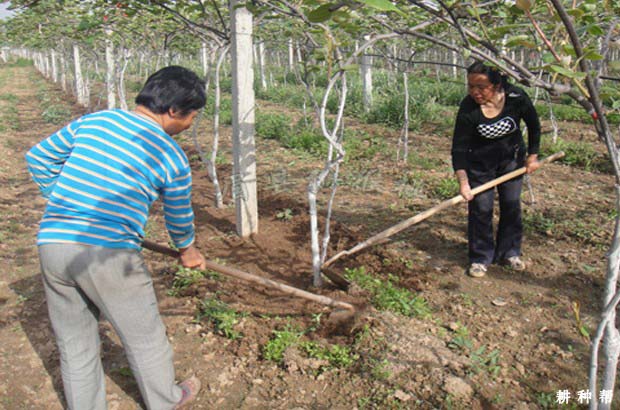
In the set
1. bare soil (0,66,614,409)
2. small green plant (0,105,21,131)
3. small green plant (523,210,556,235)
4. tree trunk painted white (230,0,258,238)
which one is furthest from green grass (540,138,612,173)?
small green plant (0,105,21,131)

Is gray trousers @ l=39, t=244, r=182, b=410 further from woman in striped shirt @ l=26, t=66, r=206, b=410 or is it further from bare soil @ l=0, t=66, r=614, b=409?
bare soil @ l=0, t=66, r=614, b=409

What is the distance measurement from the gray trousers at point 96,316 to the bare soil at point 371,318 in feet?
1.06

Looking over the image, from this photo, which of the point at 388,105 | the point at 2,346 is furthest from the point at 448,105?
the point at 2,346

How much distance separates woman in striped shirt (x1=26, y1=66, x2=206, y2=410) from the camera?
6.22 ft

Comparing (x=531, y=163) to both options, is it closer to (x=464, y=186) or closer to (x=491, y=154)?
(x=491, y=154)

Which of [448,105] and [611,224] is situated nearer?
[611,224]

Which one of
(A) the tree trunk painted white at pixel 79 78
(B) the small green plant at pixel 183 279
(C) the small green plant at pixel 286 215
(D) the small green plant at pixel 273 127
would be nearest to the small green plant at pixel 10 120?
(A) the tree trunk painted white at pixel 79 78

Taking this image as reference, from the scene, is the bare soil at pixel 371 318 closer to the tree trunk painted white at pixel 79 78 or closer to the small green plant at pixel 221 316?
the small green plant at pixel 221 316

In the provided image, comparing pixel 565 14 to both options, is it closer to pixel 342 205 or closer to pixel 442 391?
pixel 442 391

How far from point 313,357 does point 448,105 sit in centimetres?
1084

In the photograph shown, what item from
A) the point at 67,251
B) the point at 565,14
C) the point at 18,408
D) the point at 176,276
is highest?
the point at 565,14

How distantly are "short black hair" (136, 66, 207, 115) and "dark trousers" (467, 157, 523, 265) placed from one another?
2.29 meters

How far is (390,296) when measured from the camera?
321 cm

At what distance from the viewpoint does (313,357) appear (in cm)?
271
